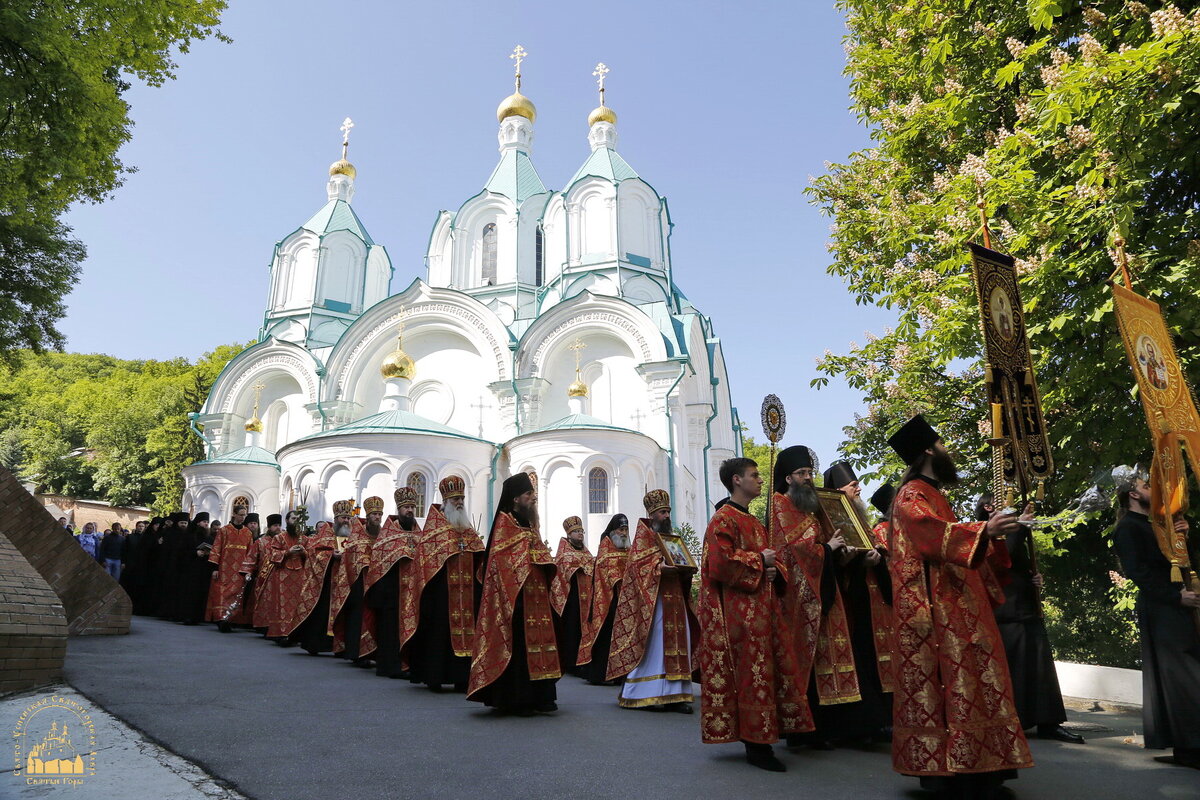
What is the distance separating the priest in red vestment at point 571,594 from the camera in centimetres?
933

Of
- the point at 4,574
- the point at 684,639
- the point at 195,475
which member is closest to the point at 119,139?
the point at 4,574

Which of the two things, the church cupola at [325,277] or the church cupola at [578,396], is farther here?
the church cupola at [325,277]

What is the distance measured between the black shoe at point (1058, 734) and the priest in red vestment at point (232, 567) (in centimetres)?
1105

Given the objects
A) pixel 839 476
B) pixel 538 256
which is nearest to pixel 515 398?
pixel 538 256

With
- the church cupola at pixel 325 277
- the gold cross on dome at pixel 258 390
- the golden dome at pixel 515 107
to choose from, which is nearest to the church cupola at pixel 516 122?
the golden dome at pixel 515 107

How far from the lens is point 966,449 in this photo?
30.7ft

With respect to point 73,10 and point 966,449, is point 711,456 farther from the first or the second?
point 73,10

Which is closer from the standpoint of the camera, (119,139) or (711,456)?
(119,139)

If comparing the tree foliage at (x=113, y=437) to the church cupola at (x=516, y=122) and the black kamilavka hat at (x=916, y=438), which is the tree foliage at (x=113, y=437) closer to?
the church cupola at (x=516, y=122)

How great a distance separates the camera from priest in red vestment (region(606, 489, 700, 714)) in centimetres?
639

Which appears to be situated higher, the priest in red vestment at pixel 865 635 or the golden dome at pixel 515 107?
the golden dome at pixel 515 107

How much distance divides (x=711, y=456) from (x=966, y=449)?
19538 mm

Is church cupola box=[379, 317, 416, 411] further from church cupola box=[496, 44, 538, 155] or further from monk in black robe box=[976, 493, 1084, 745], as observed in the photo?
monk in black robe box=[976, 493, 1084, 745]

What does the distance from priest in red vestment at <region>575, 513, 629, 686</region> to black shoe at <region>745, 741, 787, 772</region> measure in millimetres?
3817
